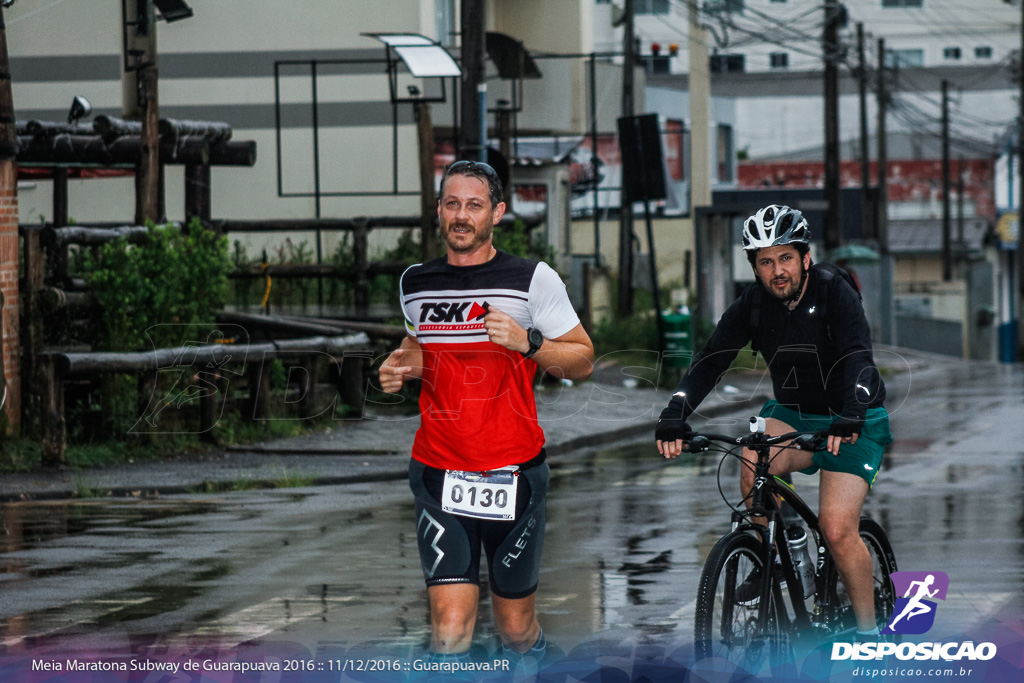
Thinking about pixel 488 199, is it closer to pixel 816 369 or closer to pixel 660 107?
pixel 816 369

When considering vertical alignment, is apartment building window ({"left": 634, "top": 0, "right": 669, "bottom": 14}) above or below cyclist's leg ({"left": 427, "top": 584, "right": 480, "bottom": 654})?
above

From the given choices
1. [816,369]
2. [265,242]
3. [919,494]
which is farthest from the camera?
[265,242]

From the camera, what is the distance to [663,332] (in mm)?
27453

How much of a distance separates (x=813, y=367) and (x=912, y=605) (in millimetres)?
1366

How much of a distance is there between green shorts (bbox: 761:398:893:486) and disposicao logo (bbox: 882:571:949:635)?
0.77 meters

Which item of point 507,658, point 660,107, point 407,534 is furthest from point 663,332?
point 660,107

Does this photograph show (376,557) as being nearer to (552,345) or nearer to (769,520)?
(769,520)

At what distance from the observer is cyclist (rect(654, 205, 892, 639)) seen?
6.61 m

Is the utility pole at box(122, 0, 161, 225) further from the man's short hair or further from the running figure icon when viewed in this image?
the man's short hair

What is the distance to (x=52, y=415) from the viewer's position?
47.2 ft

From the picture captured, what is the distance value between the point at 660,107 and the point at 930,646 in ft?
155

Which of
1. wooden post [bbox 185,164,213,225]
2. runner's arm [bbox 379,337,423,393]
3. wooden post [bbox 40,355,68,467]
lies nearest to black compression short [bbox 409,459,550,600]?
runner's arm [bbox 379,337,423,393]

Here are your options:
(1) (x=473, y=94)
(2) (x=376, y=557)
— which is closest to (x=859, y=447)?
(2) (x=376, y=557)

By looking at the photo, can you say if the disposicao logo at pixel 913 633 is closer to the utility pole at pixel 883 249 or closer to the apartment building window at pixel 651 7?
the utility pole at pixel 883 249
